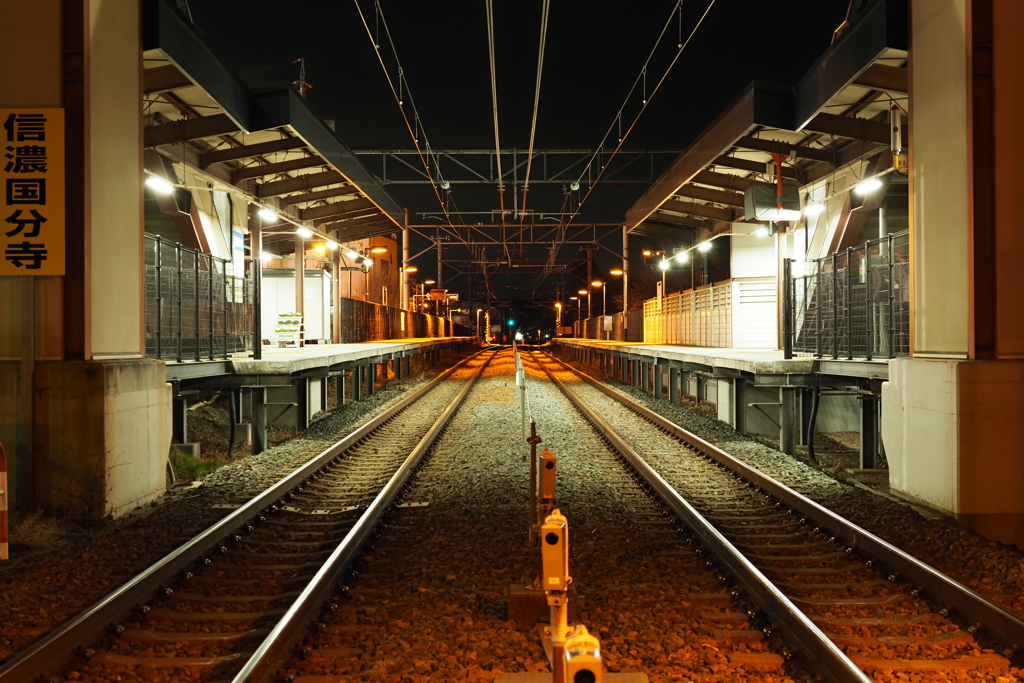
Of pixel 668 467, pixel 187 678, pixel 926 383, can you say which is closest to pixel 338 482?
pixel 668 467

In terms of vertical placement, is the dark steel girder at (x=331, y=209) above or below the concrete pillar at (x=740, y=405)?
above

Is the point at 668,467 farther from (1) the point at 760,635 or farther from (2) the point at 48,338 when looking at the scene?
(2) the point at 48,338

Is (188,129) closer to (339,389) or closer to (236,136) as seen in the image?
(236,136)

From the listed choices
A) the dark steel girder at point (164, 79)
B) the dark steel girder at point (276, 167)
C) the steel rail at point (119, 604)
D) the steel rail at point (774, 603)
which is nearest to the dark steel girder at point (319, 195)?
the dark steel girder at point (276, 167)

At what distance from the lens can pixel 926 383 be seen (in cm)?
675

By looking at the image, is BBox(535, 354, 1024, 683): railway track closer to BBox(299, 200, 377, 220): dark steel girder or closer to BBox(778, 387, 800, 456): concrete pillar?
BBox(778, 387, 800, 456): concrete pillar

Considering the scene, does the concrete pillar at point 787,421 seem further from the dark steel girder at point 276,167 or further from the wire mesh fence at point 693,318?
the dark steel girder at point 276,167

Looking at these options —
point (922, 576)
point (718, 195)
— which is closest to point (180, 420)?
point (922, 576)

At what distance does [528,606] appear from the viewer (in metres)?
4.22

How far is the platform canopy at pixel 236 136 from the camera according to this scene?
942cm

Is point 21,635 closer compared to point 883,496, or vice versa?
point 21,635

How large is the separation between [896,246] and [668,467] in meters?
3.71

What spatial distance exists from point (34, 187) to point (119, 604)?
4149mm

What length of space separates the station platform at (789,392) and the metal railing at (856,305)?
0.28 meters
